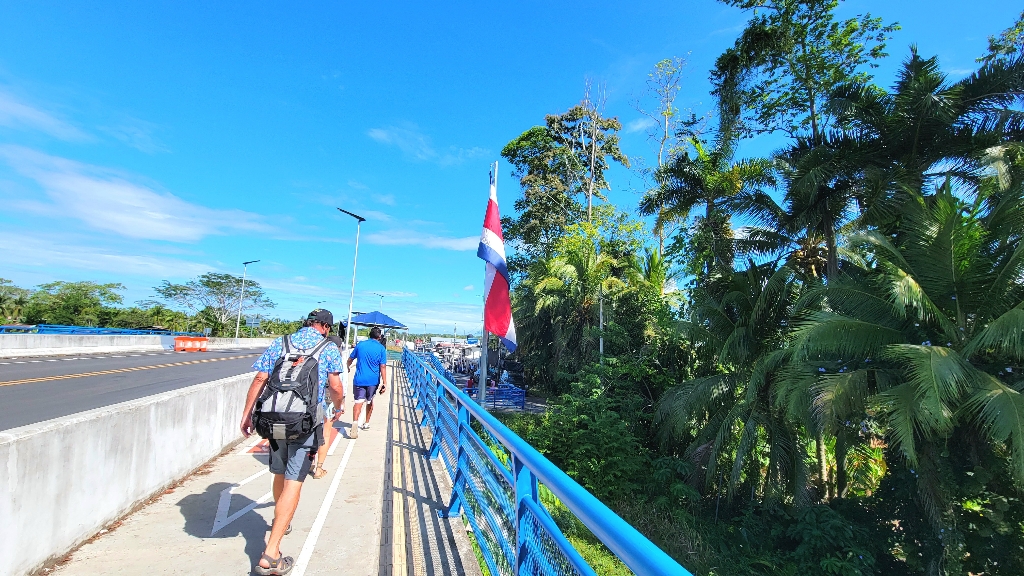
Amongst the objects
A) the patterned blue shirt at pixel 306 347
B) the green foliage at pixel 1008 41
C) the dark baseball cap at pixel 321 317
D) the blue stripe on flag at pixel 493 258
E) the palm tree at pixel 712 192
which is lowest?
the patterned blue shirt at pixel 306 347

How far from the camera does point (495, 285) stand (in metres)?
9.06

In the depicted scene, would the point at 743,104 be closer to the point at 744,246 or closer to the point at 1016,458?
the point at 744,246

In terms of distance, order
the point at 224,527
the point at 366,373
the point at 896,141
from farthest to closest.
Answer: the point at 896,141 → the point at 366,373 → the point at 224,527

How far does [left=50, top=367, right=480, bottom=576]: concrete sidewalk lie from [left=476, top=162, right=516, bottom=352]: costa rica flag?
3.63m

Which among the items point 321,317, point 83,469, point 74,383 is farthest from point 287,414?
point 74,383

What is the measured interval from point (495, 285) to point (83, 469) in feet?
20.9

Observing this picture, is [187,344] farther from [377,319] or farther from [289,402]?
[289,402]

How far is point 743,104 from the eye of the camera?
742 inches

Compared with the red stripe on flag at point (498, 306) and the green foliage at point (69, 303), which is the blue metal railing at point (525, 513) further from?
the green foliage at point (69, 303)

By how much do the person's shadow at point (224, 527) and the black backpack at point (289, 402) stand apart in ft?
3.17

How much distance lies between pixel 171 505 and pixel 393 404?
7.37 meters

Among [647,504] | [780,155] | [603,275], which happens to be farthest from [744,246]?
[647,504]

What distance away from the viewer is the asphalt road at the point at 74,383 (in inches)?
352

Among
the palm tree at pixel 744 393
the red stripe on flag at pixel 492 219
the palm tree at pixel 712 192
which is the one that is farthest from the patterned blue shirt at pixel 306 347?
the palm tree at pixel 712 192
